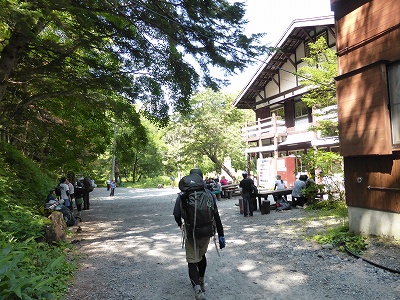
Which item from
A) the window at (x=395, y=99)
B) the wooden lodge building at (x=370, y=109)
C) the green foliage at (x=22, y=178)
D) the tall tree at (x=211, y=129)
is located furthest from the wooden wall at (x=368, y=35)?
the tall tree at (x=211, y=129)

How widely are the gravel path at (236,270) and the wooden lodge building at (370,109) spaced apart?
3.81 ft

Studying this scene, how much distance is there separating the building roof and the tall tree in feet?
10.2

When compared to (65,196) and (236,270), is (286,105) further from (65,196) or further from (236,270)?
(236,270)

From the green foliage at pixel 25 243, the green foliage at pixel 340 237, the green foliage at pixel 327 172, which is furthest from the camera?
the green foliage at pixel 327 172

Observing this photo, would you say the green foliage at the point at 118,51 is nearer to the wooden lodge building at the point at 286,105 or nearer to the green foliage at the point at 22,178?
the green foliage at the point at 22,178

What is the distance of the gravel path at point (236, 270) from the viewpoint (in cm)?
431

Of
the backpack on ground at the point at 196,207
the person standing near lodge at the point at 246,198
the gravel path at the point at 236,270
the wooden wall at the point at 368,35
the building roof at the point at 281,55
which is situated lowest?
the gravel path at the point at 236,270

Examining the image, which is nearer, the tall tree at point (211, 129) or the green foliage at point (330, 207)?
the green foliage at point (330, 207)

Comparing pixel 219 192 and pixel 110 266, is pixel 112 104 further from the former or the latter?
pixel 219 192

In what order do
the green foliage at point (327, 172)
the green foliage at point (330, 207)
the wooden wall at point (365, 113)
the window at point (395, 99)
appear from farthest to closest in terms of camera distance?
the green foliage at point (327, 172) → the green foliage at point (330, 207) → the wooden wall at point (365, 113) → the window at point (395, 99)

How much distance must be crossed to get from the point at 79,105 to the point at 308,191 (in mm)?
9578

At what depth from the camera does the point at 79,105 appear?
36.4 feet

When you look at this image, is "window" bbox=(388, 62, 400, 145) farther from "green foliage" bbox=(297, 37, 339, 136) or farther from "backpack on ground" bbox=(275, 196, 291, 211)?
"backpack on ground" bbox=(275, 196, 291, 211)

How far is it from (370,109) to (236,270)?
4241 mm
